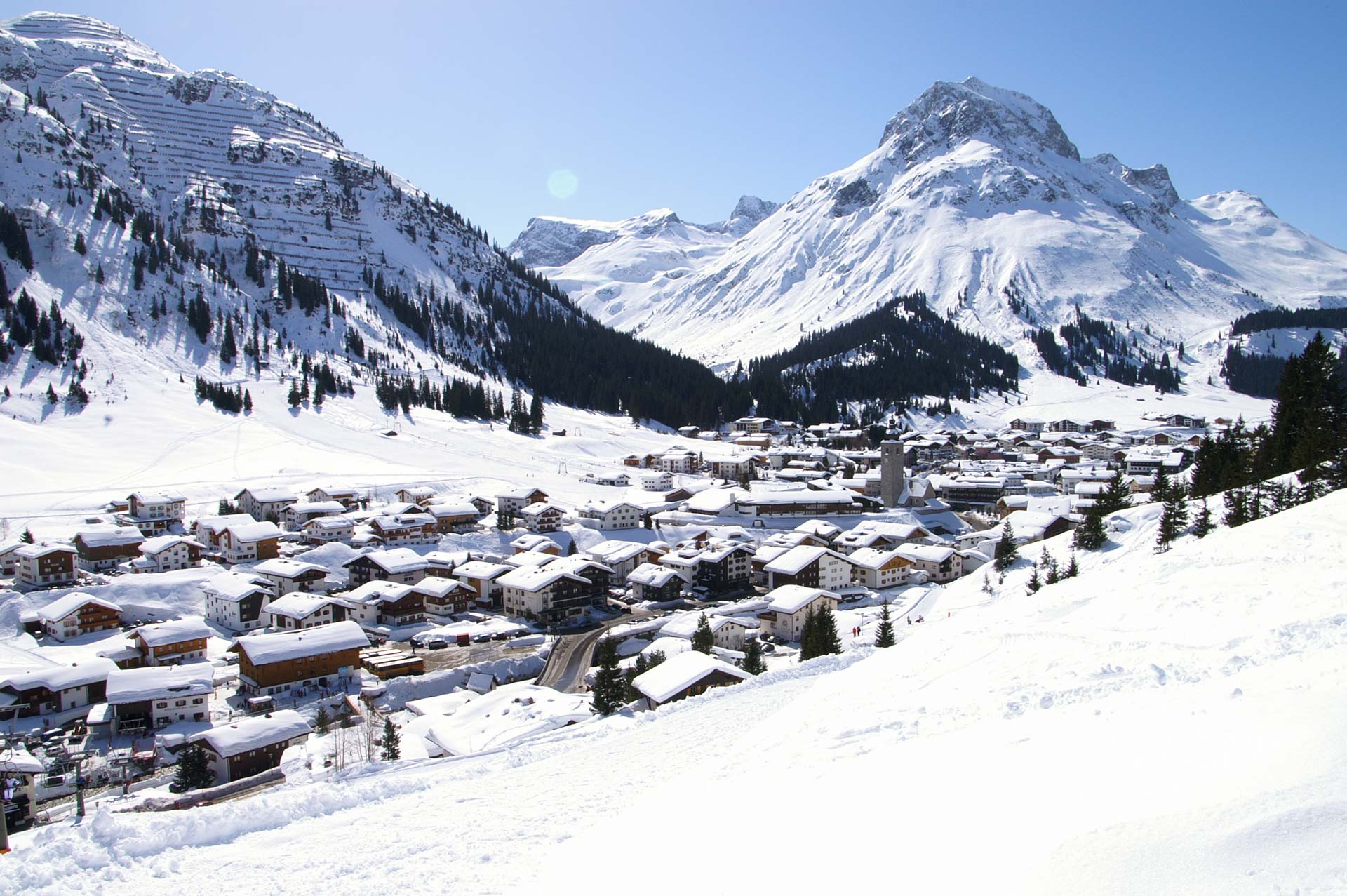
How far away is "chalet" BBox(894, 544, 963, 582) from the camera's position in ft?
179

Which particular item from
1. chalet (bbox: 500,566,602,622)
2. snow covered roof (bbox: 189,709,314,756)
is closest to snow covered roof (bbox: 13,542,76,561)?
snow covered roof (bbox: 189,709,314,756)

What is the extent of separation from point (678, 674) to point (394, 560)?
103ft

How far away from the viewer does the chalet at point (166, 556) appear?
1961 inches

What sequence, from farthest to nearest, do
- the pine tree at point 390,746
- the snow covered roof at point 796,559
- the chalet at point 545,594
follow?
1. the snow covered roof at point 796,559
2. the chalet at point 545,594
3. the pine tree at point 390,746

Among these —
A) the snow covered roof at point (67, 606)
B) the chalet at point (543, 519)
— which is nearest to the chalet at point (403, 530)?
the chalet at point (543, 519)

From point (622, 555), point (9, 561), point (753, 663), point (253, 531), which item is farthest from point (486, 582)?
point (9, 561)

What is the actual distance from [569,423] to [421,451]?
96.5 ft

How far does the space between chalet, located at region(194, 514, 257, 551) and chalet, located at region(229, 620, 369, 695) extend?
20627 mm

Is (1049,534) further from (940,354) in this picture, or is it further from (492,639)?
(940,354)

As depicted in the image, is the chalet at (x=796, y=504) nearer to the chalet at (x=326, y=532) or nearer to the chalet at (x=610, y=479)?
the chalet at (x=610, y=479)

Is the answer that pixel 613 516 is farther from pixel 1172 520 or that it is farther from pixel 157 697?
pixel 1172 520

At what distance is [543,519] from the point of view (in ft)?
209

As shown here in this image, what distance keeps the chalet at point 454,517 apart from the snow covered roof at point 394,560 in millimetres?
8846

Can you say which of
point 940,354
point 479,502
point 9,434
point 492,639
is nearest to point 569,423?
point 479,502
